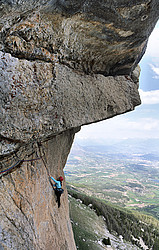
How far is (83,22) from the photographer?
5.50 metres

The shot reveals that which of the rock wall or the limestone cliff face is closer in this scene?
the limestone cliff face

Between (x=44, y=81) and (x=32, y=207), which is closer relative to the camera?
(x=44, y=81)

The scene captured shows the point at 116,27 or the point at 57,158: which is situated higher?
the point at 116,27

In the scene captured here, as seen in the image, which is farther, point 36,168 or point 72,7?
point 36,168

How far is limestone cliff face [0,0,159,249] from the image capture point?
15.6ft

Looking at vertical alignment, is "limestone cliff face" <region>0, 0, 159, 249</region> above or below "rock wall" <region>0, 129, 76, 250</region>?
above

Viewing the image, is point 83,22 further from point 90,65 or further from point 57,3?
point 90,65

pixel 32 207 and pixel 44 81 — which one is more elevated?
pixel 44 81

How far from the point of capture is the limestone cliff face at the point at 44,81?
4.76 metres

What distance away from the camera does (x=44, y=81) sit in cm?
539

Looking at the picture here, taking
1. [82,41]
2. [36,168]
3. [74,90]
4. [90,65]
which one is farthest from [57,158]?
[82,41]

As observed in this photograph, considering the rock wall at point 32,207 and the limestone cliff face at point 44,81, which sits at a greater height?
the limestone cliff face at point 44,81

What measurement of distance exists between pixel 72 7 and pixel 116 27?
5.69 ft

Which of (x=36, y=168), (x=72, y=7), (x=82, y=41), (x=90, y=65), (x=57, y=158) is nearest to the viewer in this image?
(x=72, y=7)
